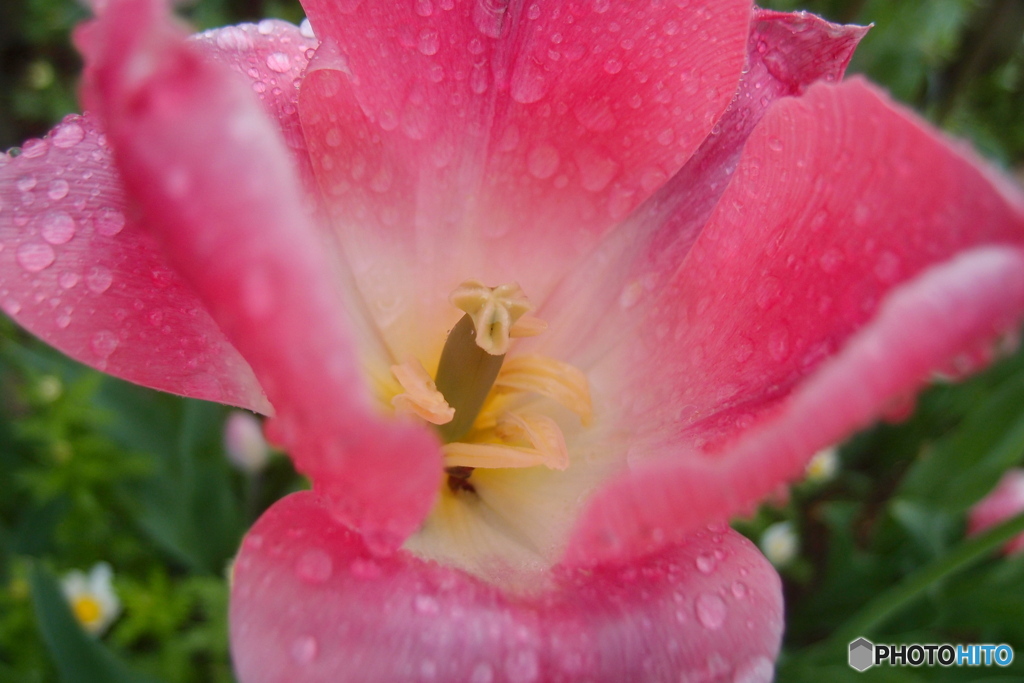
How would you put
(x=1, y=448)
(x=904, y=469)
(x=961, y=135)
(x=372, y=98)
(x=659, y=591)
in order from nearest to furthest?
(x=659, y=591)
(x=372, y=98)
(x=1, y=448)
(x=904, y=469)
(x=961, y=135)

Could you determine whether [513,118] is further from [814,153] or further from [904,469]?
[904,469]

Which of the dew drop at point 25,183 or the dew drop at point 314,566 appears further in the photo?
the dew drop at point 25,183

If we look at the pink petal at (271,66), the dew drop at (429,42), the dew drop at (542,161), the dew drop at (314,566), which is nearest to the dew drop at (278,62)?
the pink petal at (271,66)

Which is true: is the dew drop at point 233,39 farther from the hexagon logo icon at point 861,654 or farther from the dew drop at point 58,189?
the hexagon logo icon at point 861,654

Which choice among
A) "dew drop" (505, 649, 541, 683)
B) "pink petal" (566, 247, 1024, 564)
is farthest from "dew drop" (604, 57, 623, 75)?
"dew drop" (505, 649, 541, 683)

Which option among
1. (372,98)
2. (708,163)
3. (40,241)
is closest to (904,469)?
(708,163)

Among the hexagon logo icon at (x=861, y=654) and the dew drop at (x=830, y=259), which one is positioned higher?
the dew drop at (x=830, y=259)

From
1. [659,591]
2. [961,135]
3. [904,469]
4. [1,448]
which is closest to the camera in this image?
[659,591]
